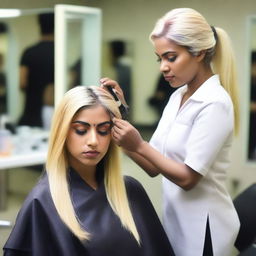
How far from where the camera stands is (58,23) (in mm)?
2811

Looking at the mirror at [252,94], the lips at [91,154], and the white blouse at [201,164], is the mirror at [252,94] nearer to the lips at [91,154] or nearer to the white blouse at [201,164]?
the white blouse at [201,164]

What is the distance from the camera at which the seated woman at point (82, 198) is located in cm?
133

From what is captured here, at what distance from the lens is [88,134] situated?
139 cm

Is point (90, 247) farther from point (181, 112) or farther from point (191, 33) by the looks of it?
point (191, 33)

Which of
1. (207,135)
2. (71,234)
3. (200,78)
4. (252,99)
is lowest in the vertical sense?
(252,99)

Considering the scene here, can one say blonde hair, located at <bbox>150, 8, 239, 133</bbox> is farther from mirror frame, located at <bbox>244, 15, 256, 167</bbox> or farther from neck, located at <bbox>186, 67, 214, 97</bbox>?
mirror frame, located at <bbox>244, 15, 256, 167</bbox>

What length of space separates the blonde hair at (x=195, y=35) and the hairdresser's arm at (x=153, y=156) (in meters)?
0.30

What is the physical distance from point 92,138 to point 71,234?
0.27 meters

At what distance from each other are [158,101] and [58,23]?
1326 mm

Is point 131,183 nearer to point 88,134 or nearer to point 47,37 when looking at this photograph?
point 88,134

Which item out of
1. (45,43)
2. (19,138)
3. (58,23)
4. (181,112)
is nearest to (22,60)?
(45,43)

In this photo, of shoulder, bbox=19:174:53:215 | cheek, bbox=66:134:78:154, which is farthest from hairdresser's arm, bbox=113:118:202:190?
shoulder, bbox=19:174:53:215

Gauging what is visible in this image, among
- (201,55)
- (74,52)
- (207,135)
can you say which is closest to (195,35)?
(201,55)

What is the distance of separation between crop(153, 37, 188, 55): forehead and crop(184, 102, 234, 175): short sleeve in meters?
0.19
